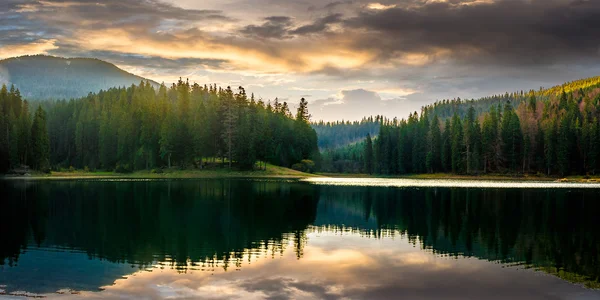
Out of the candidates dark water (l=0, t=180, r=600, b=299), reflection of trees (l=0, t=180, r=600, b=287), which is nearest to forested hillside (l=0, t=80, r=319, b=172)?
reflection of trees (l=0, t=180, r=600, b=287)

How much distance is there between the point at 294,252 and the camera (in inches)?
1166

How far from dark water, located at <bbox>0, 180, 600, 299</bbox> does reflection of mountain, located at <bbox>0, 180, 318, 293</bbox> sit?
0.10 metres

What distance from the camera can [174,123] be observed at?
14425 centimetres

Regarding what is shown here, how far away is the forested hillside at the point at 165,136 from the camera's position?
442 feet

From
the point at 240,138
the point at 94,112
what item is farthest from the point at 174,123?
the point at 94,112

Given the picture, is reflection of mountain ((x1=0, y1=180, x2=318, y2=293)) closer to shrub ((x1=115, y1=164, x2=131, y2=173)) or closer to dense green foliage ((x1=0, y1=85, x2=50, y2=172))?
dense green foliage ((x1=0, y1=85, x2=50, y2=172))

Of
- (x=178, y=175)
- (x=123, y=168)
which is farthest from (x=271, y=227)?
(x=123, y=168)

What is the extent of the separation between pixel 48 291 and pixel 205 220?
2212cm

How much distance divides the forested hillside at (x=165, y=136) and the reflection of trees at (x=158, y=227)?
261ft

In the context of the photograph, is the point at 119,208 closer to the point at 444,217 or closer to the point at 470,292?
the point at 444,217

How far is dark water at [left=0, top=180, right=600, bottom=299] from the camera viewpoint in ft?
70.5

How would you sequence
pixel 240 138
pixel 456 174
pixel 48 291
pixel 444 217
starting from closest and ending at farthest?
pixel 48 291
pixel 444 217
pixel 240 138
pixel 456 174

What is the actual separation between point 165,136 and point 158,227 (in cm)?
10459

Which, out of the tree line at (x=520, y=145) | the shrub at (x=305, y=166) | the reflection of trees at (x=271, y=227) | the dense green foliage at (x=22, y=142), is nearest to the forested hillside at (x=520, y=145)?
the tree line at (x=520, y=145)
